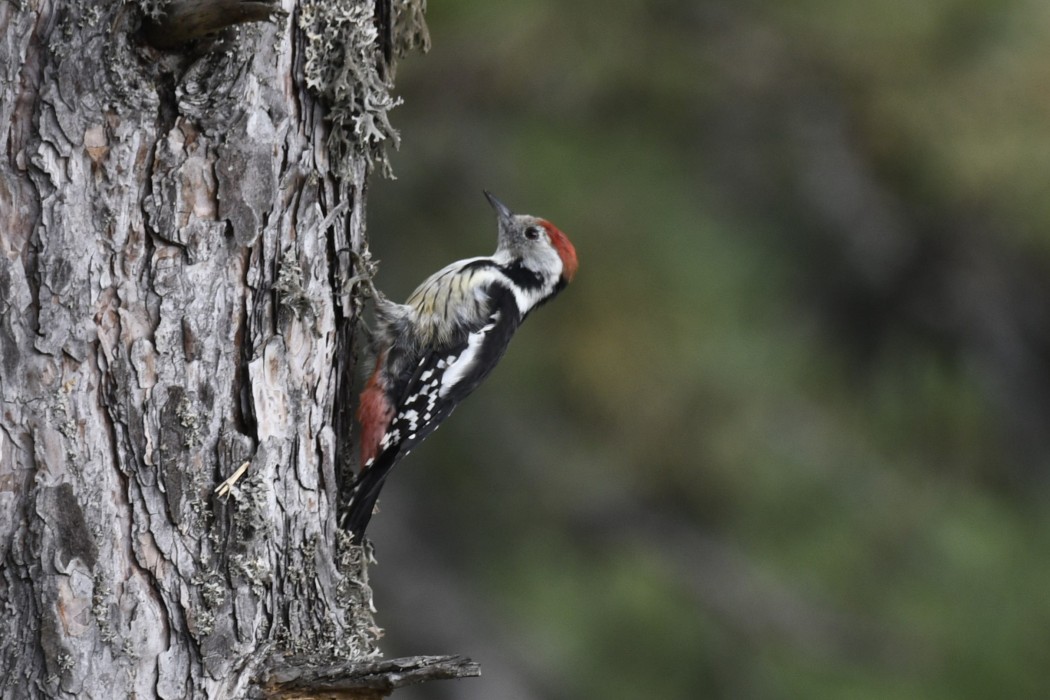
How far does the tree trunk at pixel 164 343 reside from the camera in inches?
85.1

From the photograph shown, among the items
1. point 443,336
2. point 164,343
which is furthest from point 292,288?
point 443,336

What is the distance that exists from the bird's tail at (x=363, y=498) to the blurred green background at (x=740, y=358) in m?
2.02

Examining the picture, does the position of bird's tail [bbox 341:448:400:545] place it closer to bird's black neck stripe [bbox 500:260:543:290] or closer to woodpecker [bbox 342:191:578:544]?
woodpecker [bbox 342:191:578:544]

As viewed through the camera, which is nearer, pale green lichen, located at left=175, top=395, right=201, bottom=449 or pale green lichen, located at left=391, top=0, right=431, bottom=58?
pale green lichen, located at left=175, top=395, right=201, bottom=449

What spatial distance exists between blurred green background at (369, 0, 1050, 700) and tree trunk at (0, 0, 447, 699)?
81.9 inches

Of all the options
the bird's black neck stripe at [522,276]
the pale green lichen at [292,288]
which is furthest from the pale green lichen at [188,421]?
the bird's black neck stripe at [522,276]

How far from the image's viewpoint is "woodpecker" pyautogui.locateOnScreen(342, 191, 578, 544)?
3.01m

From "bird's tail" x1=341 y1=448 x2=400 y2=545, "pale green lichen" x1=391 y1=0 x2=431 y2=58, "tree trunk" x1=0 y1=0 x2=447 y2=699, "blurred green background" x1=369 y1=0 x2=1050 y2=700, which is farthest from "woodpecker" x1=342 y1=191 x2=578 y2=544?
"blurred green background" x1=369 y1=0 x2=1050 y2=700

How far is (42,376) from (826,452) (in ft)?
17.9

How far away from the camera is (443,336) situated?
3.61m

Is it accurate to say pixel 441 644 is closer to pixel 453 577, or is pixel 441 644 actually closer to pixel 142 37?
pixel 453 577

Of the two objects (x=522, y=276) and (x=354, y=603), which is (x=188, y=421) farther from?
(x=522, y=276)

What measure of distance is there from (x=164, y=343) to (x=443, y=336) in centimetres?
140

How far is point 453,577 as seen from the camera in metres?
6.66
